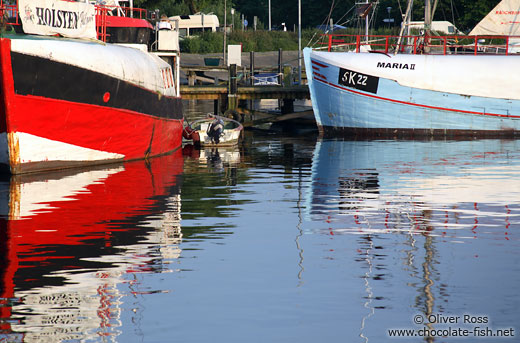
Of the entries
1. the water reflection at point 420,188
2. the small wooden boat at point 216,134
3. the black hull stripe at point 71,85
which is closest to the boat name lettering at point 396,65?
the water reflection at point 420,188

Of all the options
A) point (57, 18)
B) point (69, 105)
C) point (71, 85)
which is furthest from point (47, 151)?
point (57, 18)

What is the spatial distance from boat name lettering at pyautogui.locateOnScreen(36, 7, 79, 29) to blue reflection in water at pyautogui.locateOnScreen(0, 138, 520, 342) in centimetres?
412

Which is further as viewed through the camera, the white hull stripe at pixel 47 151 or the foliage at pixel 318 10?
the foliage at pixel 318 10

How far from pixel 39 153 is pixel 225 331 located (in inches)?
587

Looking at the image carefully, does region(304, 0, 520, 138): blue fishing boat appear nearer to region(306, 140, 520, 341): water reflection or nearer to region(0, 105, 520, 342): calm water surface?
region(306, 140, 520, 341): water reflection

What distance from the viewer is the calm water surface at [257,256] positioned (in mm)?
9172

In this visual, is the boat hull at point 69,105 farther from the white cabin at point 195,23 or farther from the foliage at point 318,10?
the white cabin at point 195,23

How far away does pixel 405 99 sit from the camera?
1483 inches

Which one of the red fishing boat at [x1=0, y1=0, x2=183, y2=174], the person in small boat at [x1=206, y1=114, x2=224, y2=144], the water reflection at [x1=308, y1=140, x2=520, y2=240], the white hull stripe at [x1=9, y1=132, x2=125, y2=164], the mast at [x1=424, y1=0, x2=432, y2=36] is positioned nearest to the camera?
the water reflection at [x1=308, y1=140, x2=520, y2=240]

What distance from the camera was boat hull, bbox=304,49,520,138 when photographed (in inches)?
1465

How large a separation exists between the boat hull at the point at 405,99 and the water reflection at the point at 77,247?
54.8 ft

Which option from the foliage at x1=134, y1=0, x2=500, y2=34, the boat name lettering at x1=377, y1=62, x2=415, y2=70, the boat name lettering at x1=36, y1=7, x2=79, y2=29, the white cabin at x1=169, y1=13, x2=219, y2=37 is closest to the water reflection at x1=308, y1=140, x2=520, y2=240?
the boat name lettering at x1=377, y1=62, x2=415, y2=70

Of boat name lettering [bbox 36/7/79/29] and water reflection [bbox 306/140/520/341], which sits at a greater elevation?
boat name lettering [bbox 36/7/79/29]

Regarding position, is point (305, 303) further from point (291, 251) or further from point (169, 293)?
point (291, 251)
